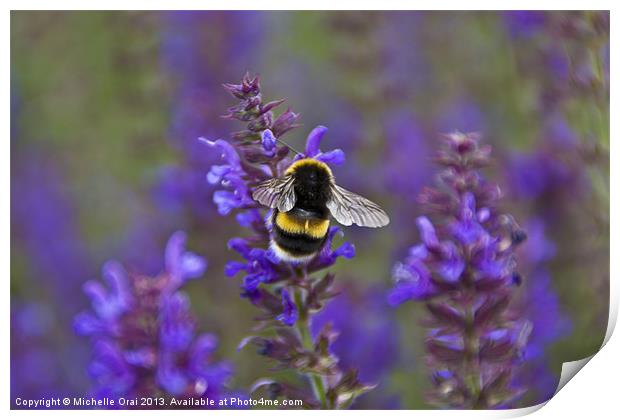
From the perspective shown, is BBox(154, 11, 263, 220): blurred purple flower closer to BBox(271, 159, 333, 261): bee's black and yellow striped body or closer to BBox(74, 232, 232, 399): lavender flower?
BBox(74, 232, 232, 399): lavender flower

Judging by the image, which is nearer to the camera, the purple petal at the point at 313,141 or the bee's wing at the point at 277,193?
the bee's wing at the point at 277,193

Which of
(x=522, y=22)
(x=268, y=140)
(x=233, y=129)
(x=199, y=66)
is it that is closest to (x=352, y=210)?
(x=268, y=140)

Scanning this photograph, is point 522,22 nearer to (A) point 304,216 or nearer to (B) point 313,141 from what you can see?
(B) point 313,141

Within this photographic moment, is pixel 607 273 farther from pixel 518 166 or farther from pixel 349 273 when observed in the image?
pixel 349 273

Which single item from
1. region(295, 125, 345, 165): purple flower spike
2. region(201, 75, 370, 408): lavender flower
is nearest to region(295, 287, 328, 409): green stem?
region(201, 75, 370, 408): lavender flower

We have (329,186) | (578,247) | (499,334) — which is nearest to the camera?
(329,186)

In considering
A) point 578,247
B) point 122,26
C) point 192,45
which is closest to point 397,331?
point 578,247

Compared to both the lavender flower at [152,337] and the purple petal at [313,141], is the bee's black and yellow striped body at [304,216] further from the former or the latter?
the lavender flower at [152,337]

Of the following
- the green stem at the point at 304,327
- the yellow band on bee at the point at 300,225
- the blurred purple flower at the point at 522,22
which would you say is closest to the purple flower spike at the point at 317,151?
the yellow band on bee at the point at 300,225
